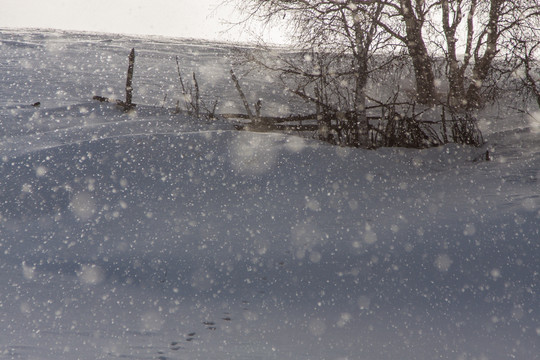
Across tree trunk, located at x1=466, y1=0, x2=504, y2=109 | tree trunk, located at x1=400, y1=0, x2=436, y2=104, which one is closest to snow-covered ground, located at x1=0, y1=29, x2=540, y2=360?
Answer: tree trunk, located at x1=400, y1=0, x2=436, y2=104

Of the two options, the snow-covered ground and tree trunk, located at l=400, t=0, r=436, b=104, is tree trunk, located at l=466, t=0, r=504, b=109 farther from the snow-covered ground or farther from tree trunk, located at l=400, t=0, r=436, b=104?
the snow-covered ground

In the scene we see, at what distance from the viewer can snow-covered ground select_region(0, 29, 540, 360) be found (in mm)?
3576

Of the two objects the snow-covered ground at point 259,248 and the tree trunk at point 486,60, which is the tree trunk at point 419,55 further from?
the snow-covered ground at point 259,248

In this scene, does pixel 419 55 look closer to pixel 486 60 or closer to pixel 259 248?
pixel 486 60

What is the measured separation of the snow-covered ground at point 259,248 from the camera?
11.7ft

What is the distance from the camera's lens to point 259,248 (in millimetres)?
5012

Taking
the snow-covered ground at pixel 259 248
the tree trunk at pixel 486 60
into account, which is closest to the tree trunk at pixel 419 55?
the tree trunk at pixel 486 60

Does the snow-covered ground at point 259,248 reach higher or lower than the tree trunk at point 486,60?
lower

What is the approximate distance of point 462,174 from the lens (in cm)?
715

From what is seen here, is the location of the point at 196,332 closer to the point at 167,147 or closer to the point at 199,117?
the point at 167,147

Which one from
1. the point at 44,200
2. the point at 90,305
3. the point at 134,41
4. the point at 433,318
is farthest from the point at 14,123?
the point at 134,41

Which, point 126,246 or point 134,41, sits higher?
point 134,41

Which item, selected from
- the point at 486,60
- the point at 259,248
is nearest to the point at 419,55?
the point at 486,60

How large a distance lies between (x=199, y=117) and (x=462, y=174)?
17.1ft
